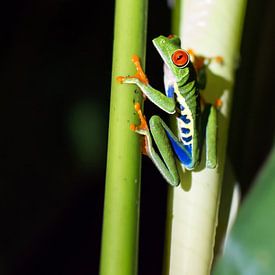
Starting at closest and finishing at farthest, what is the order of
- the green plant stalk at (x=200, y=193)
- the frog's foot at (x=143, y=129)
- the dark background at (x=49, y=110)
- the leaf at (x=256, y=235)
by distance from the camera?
the leaf at (x=256, y=235), the frog's foot at (x=143, y=129), the green plant stalk at (x=200, y=193), the dark background at (x=49, y=110)

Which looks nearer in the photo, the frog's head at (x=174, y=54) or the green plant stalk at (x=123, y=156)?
the green plant stalk at (x=123, y=156)

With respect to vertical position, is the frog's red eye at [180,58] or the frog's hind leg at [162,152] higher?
the frog's red eye at [180,58]

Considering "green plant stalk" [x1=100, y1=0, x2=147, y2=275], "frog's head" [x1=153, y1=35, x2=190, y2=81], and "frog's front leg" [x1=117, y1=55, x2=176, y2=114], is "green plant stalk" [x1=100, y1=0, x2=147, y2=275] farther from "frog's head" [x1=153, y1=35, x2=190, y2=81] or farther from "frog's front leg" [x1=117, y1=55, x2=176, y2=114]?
"frog's head" [x1=153, y1=35, x2=190, y2=81]

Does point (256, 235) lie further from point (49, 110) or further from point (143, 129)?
point (49, 110)

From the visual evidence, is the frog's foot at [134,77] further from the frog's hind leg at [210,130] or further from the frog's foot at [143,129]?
the frog's hind leg at [210,130]

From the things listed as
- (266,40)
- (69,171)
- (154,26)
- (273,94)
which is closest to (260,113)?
A: (273,94)

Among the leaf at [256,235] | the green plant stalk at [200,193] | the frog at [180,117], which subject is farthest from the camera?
the frog at [180,117]

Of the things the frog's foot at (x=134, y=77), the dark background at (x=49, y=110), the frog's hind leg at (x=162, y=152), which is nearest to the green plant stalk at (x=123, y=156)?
the frog's foot at (x=134, y=77)
